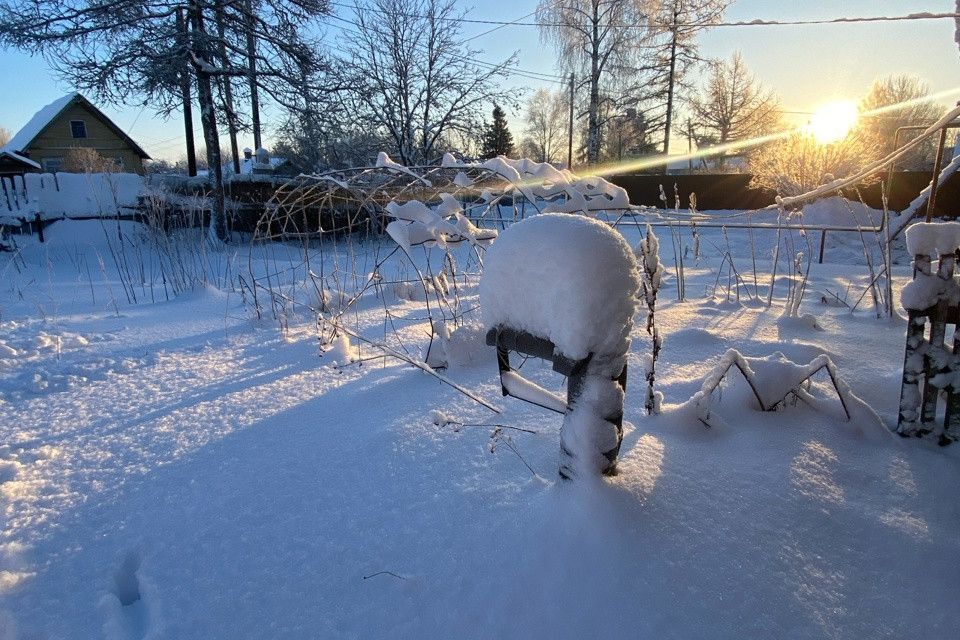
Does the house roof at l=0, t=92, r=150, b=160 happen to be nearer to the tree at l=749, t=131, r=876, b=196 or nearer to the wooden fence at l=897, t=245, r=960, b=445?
the tree at l=749, t=131, r=876, b=196

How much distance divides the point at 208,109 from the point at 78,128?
60.5 ft

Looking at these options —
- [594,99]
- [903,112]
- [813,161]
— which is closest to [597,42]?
[594,99]

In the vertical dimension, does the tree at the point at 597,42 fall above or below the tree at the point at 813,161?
above

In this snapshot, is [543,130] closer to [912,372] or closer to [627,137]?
[627,137]

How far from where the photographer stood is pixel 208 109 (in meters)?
9.92

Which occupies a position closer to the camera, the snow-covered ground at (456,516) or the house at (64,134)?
the snow-covered ground at (456,516)

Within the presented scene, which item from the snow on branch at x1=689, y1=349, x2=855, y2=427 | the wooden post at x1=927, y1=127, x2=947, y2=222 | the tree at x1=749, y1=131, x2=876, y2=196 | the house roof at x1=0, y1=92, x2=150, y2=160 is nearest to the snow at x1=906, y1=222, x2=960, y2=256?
the snow on branch at x1=689, y1=349, x2=855, y2=427

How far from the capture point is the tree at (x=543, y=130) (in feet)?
105

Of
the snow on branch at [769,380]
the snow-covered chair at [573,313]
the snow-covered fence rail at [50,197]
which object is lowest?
the snow on branch at [769,380]

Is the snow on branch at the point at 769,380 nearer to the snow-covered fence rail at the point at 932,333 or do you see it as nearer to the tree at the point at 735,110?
the snow-covered fence rail at the point at 932,333

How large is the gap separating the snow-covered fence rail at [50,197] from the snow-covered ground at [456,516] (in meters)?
11.1

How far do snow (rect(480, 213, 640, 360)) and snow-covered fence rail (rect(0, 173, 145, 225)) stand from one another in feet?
40.1

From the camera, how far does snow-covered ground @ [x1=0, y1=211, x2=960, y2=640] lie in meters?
0.97

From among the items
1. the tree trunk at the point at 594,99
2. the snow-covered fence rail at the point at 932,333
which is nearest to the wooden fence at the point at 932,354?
the snow-covered fence rail at the point at 932,333
